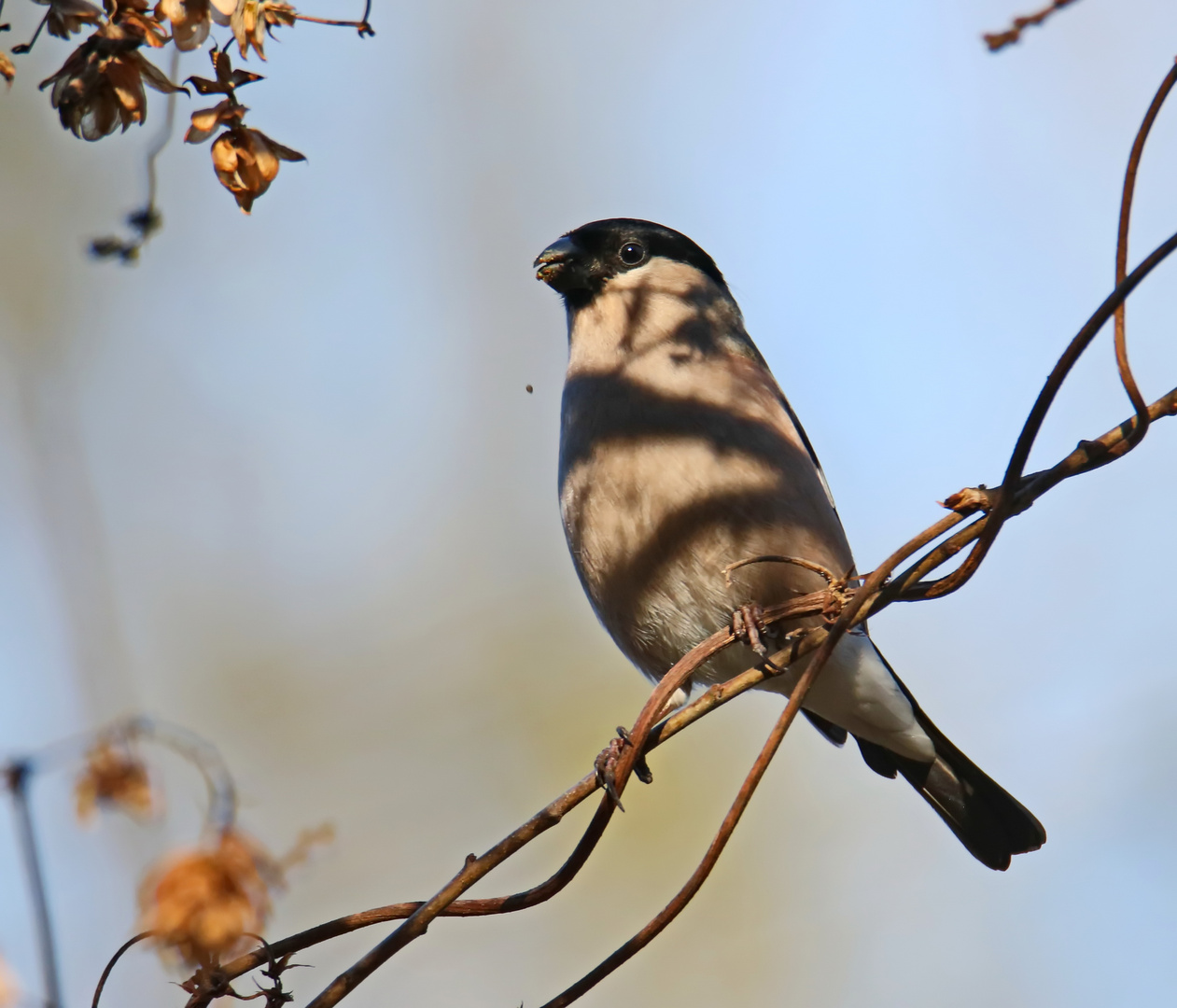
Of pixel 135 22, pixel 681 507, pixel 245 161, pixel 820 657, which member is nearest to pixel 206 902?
pixel 820 657

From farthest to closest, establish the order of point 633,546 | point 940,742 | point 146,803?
1. point 940,742
2. point 633,546
3. point 146,803

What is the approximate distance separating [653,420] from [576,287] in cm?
84

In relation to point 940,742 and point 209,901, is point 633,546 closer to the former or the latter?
point 940,742

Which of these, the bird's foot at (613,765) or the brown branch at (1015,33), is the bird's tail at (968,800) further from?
the brown branch at (1015,33)

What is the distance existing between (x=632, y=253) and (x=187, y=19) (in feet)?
7.04

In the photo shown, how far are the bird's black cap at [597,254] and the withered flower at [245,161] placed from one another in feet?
5.79

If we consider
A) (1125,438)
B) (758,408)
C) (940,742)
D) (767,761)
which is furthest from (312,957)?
(1125,438)

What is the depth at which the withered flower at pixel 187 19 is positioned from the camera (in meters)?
1.57

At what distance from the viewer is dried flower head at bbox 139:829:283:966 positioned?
5.48 feet

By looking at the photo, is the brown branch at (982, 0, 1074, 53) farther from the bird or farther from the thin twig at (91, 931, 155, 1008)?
the thin twig at (91, 931, 155, 1008)

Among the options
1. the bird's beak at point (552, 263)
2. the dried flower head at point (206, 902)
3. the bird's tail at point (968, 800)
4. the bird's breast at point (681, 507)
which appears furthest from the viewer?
the bird's beak at point (552, 263)

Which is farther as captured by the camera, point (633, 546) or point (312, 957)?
point (312, 957)

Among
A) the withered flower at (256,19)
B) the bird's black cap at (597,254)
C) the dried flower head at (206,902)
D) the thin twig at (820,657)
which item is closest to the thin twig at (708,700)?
the thin twig at (820,657)

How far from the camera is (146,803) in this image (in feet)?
7.38
